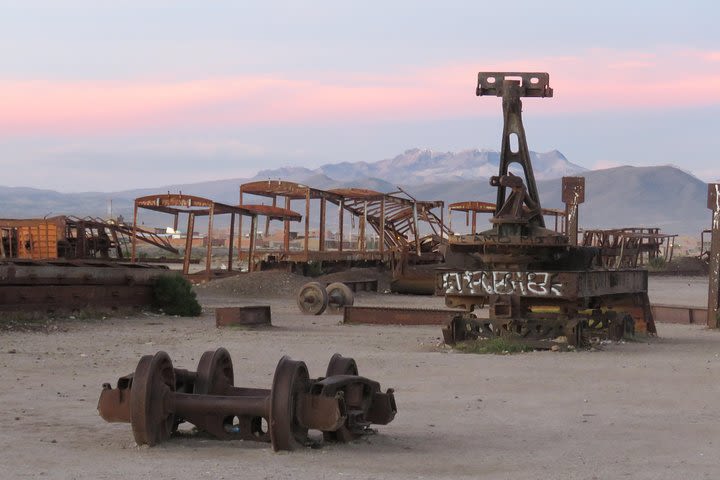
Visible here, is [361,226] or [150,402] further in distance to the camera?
[361,226]

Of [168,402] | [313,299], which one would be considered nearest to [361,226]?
[313,299]

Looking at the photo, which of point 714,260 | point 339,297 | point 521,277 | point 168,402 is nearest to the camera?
point 168,402

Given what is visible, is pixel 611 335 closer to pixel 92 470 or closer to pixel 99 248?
pixel 92 470

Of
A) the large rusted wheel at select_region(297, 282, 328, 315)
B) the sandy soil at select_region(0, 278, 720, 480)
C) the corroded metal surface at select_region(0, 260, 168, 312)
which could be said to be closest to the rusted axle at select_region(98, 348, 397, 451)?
the sandy soil at select_region(0, 278, 720, 480)

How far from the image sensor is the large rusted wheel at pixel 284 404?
7.62 m

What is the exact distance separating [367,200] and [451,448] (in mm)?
33270

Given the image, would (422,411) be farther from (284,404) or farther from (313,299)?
(313,299)

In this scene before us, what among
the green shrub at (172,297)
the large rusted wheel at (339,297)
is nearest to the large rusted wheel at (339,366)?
the green shrub at (172,297)

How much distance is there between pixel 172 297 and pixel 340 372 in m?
14.6

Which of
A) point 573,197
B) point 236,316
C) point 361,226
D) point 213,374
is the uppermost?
point 361,226

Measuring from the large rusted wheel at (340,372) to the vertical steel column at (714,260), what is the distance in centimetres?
1303

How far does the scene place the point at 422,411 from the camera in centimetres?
1024

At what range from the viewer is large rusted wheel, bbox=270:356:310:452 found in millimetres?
7621

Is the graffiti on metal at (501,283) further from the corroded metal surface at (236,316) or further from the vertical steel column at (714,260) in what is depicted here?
the vertical steel column at (714,260)
